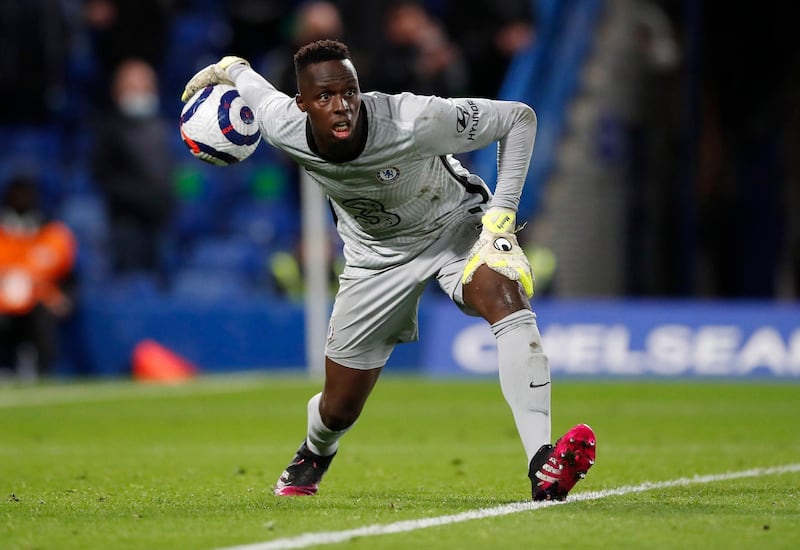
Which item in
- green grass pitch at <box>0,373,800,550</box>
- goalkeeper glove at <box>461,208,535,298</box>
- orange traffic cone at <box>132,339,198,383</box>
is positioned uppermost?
goalkeeper glove at <box>461,208,535,298</box>

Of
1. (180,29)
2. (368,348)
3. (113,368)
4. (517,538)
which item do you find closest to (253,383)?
(113,368)

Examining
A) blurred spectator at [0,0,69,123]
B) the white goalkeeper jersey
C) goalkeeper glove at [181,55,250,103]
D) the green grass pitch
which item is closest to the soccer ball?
goalkeeper glove at [181,55,250,103]

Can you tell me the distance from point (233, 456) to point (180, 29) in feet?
39.0

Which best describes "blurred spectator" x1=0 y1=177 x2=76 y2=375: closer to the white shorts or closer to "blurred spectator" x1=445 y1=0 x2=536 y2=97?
"blurred spectator" x1=445 y1=0 x2=536 y2=97

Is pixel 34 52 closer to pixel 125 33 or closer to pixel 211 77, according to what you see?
pixel 125 33

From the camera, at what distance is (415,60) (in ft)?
56.1

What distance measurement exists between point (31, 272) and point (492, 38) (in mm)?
5856

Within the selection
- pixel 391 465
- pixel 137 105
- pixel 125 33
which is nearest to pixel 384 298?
pixel 391 465

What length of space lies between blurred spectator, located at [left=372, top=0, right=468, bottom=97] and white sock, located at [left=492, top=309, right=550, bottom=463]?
1034cm

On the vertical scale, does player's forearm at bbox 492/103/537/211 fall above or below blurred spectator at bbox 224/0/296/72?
below

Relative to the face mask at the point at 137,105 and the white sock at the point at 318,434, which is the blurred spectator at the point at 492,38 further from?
the white sock at the point at 318,434

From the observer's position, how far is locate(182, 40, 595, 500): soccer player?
21.0ft

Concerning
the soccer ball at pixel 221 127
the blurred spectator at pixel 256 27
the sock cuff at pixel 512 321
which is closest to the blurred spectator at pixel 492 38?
the blurred spectator at pixel 256 27

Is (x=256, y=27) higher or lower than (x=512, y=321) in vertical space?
higher
